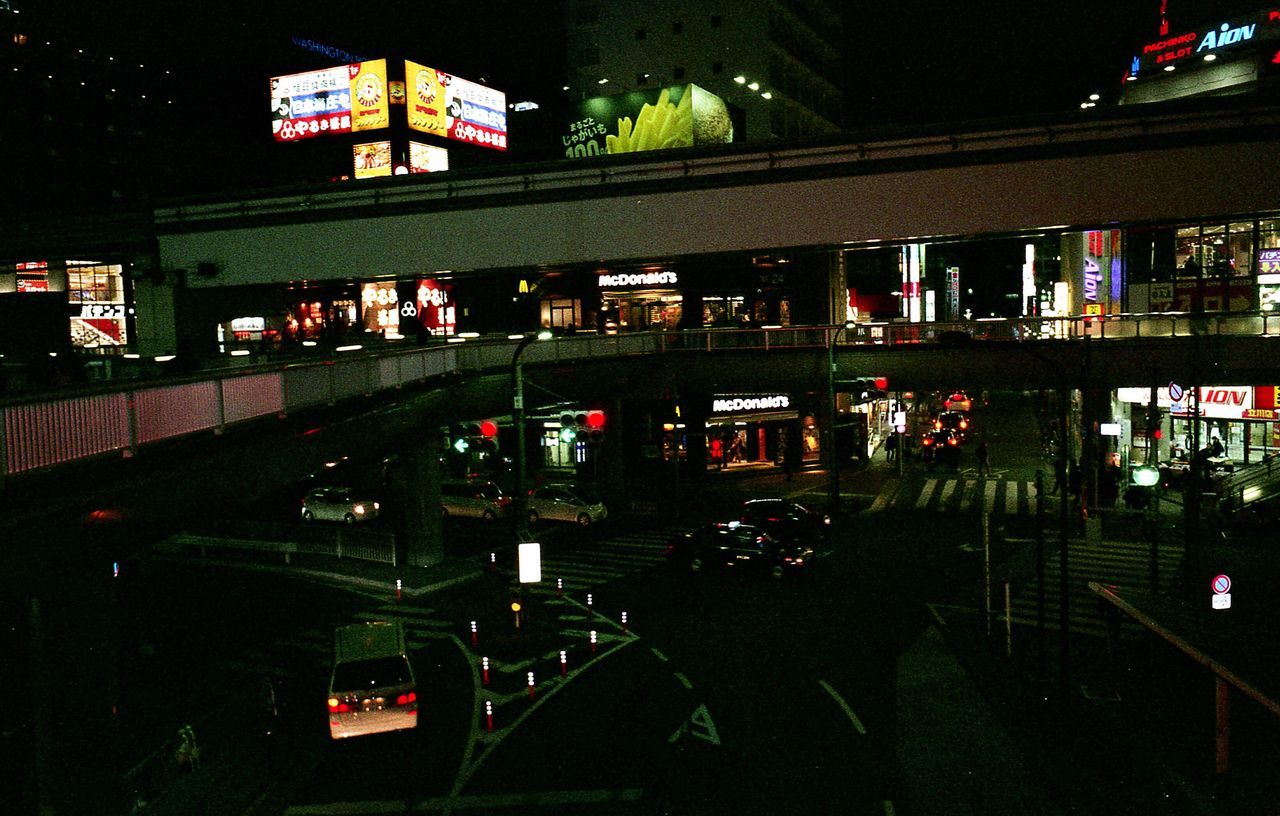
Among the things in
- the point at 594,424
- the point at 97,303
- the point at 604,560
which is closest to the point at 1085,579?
the point at 604,560

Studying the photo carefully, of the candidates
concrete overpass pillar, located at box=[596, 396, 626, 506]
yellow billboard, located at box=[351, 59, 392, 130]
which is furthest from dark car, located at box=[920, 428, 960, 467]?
yellow billboard, located at box=[351, 59, 392, 130]

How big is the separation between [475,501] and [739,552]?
48.9ft

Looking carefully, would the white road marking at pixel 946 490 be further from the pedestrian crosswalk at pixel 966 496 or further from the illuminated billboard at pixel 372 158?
the illuminated billboard at pixel 372 158

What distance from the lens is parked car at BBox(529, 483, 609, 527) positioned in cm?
3719

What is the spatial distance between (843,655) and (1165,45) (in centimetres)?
4082

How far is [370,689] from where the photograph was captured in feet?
52.6

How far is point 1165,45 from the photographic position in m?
45.9

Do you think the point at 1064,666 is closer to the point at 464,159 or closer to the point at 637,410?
the point at 637,410

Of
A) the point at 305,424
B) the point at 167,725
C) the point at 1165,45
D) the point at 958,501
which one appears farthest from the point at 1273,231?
the point at 167,725

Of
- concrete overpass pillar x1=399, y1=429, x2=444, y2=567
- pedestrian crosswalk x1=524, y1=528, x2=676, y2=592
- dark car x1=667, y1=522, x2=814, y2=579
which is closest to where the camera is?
dark car x1=667, y1=522, x2=814, y2=579

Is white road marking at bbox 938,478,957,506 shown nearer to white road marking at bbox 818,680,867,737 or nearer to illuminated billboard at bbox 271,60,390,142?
white road marking at bbox 818,680,867,737

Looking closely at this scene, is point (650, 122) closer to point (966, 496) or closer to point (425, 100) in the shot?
point (425, 100)

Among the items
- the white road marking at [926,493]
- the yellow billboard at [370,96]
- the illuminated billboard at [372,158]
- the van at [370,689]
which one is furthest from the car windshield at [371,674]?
the yellow billboard at [370,96]

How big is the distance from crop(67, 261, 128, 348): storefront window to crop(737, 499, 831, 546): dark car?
37.5 m
